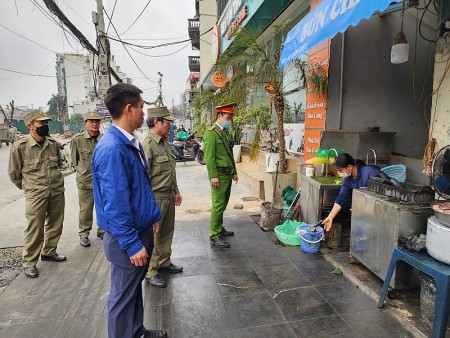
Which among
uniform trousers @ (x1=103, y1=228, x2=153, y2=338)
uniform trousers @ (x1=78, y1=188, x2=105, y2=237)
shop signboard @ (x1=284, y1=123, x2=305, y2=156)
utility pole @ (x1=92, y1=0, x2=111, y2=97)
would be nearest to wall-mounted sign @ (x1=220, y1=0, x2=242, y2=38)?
utility pole @ (x1=92, y1=0, x2=111, y2=97)

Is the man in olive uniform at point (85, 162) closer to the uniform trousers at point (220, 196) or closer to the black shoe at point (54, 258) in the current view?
the black shoe at point (54, 258)

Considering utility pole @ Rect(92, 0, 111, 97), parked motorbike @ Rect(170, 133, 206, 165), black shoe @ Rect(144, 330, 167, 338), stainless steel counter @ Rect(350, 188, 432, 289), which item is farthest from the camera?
parked motorbike @ Rect(170, 133, 206, 165)

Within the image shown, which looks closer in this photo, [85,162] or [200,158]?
[85,162]

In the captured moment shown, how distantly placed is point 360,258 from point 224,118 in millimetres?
2460

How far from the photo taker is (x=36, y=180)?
358cm

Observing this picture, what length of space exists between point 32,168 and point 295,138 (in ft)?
17.1

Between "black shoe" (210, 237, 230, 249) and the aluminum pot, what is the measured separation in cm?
246

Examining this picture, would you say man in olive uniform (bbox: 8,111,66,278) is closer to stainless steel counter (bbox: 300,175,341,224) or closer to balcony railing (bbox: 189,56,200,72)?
stainless steel counter (bbox: 300,175,341,224)

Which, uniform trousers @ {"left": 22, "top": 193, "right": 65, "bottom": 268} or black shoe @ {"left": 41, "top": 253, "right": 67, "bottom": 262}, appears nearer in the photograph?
uniform trousers @ {"left": 22, "top": 193, "right": 65, "bottom": 268}

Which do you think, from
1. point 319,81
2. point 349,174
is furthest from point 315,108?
point 349,174

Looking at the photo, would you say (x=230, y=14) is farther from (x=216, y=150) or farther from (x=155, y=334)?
(x=155, y=334)

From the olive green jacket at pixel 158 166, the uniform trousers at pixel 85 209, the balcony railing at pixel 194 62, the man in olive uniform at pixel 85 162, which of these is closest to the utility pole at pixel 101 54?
the man in olive uniform at pixel 85 162

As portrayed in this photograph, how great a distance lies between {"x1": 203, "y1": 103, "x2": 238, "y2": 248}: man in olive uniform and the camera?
4.03m

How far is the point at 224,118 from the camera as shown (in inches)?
165
